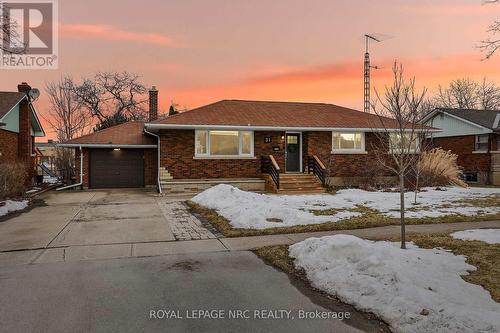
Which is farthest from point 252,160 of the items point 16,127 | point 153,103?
point 16,127

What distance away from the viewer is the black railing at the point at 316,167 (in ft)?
59.3

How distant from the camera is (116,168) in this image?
69.9 ft

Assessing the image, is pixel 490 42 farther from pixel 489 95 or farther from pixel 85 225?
pixel 489 95

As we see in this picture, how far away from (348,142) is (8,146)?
18.2 meters

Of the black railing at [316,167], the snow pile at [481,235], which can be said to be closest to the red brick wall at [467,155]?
the black railing at [316,167]

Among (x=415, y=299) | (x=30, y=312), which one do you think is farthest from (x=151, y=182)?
(x=415, y=299)

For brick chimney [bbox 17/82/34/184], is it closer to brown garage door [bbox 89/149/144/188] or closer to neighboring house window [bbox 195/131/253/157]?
brown garage door [bbox 89/149/144/188]

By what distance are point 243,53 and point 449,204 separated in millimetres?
12532

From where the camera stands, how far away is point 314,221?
938cm

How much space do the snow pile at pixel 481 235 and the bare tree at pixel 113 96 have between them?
1528 inches

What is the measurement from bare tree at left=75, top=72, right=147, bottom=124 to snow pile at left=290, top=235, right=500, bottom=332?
39.3 metres

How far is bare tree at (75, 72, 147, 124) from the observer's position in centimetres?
4147

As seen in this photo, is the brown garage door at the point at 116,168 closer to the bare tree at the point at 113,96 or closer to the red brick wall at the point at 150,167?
the red brick wall at the point at 150,167

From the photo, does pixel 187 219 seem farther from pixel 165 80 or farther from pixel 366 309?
pixel 165 80
